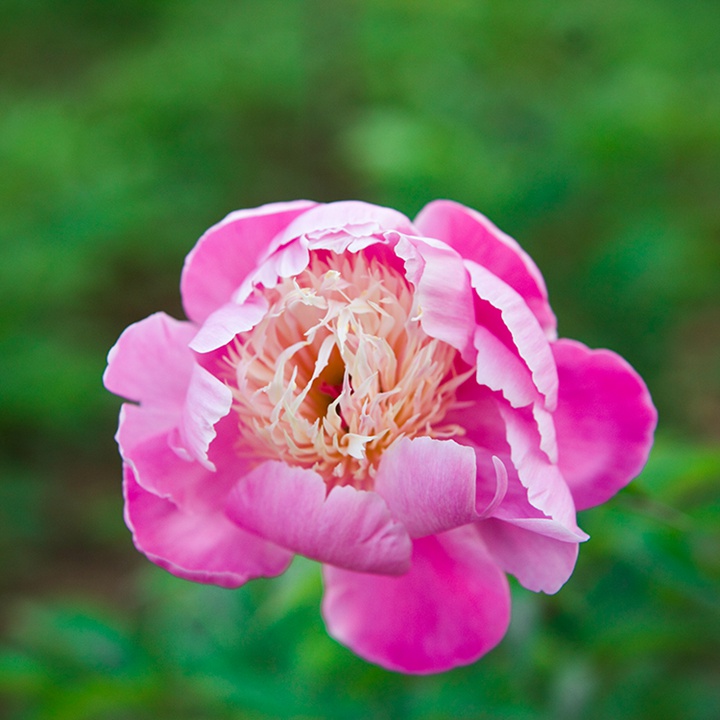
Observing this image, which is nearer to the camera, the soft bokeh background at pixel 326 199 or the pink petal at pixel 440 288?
the pink petal at pixel 440 288

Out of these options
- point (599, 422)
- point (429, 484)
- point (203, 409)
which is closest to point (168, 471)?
point (203, 409)

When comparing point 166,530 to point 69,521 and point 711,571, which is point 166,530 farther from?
point 69,521

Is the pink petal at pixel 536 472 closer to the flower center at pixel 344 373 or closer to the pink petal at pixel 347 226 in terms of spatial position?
the flower center at pixel 344 373

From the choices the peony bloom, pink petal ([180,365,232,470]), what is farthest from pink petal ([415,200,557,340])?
pink petal ([180,365,232,470])

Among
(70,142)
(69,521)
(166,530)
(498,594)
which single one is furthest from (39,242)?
(498,594)

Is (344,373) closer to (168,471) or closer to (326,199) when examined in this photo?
(168,471)

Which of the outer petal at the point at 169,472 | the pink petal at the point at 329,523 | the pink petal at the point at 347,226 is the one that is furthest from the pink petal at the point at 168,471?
the pink petal at the point at 347,226
